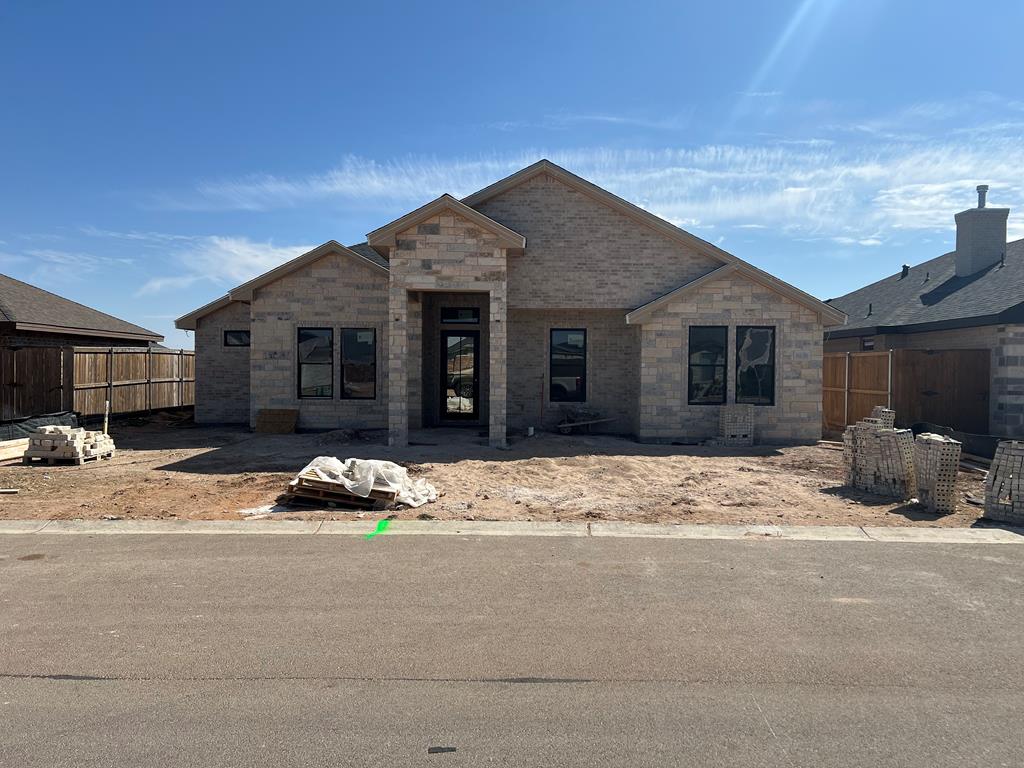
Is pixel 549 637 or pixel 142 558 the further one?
pixel 142 558

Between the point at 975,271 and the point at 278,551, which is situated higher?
the point at 975,271

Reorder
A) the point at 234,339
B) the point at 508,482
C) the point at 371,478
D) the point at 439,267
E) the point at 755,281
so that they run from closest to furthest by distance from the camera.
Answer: the point at 371,478 → the point at 508,482 → the point at 439,267 → the point at 755,281 → the point at 234,339

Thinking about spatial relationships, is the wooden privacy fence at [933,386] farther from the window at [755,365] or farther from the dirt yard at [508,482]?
the window at [755,365]

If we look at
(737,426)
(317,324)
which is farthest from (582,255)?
(317,324)

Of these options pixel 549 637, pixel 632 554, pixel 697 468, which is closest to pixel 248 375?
pixel 697 468

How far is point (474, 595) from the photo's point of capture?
Result: 604 centimetres

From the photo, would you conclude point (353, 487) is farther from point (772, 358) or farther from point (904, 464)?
point (772, 358)

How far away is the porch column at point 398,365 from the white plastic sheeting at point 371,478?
4389mm

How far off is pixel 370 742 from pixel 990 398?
1691cm

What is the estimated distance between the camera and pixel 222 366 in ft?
64.6

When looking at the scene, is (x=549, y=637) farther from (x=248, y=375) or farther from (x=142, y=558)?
(x=248, y=375)

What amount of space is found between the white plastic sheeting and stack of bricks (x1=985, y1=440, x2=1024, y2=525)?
24.6 ft

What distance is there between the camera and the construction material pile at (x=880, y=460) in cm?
1026

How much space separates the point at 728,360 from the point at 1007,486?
25.9ft
